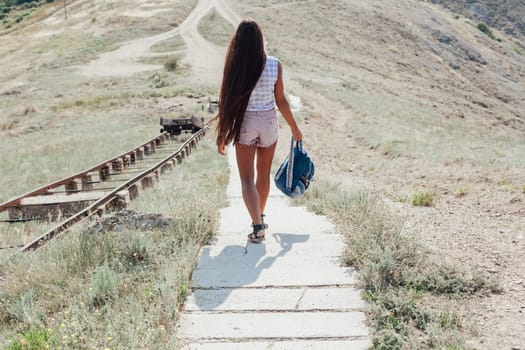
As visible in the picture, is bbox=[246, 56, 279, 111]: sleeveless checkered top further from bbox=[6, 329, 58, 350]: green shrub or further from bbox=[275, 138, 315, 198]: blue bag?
bbox=[6, 329, 58, 350]: green shrub

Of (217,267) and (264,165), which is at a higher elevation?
(264,165)

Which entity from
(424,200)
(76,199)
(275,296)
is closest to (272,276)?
(275,296)

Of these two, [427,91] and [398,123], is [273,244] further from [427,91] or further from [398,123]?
[427,91]

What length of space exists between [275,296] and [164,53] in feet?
153

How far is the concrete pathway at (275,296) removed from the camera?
318 cm

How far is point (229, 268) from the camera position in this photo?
427 cm

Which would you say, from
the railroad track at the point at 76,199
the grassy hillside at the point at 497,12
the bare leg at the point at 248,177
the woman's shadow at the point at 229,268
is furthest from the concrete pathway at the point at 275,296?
the grassy hillside at the point at 497,12

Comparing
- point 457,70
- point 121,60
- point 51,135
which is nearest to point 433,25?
point 457,70

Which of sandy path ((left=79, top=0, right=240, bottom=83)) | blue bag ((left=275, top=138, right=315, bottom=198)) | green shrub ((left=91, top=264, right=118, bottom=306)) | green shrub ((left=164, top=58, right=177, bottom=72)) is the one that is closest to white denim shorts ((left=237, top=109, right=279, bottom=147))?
blue bag ((left=275, top=138, right=315, bottom=198))

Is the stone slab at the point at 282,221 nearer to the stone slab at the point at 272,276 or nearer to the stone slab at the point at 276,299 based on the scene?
the stone slab at the point at 272,276

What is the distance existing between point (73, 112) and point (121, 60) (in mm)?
22515

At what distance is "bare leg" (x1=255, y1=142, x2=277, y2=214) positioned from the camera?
4.86m

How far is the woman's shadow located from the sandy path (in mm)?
27945

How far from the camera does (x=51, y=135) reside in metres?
19.0
